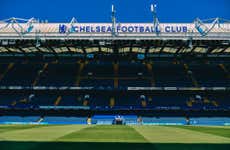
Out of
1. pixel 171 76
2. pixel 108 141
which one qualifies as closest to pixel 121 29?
pixel 171 76

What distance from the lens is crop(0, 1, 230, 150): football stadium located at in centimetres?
3609

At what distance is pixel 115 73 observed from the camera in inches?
1747

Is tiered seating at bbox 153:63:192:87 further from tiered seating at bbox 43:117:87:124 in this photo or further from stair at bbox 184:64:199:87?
tiered seating at bbox 43:117:87:124

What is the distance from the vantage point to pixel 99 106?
130 feet

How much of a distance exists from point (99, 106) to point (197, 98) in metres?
14.2

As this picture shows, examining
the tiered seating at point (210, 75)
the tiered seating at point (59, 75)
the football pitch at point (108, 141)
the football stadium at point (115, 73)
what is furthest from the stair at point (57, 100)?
the football pitch at point (108, 141)

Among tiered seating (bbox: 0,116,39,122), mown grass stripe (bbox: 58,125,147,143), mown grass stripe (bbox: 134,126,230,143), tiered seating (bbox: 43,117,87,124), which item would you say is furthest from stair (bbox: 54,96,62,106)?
mown grass stripe (bbox: 134,126,230,143)

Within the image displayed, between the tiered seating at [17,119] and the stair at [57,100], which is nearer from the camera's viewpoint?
the tiered seating at [17,119]

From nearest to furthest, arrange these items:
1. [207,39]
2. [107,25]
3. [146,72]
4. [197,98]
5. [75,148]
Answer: [75,148], [207,39], [107,25], [197,98], [146,72]

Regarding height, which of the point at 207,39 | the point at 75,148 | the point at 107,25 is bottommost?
the point at 75,148

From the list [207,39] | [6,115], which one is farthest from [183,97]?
[6,115]

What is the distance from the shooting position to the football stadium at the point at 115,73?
36.1 m

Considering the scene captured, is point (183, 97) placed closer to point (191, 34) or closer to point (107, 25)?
point (191, 34)

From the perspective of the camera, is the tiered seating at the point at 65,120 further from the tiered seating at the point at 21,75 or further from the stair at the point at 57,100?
the tiered seating at the point at 21,75
